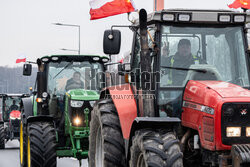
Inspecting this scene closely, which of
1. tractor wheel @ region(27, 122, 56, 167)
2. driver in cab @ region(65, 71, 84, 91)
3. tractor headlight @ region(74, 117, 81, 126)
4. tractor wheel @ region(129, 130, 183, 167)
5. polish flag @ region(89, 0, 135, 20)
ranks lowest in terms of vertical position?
tractor wheel @ region(27, 122, 56, 167)

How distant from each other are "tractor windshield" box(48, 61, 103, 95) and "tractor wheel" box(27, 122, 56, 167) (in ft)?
4.84

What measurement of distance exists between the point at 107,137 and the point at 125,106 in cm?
52

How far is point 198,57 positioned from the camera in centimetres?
604

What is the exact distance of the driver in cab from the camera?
35.8 ft

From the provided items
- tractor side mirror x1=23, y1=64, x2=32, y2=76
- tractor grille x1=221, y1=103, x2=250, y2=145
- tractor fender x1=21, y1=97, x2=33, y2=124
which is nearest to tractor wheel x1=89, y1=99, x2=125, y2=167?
tractor grille x1=221, y1=103, x2=250, y2=145

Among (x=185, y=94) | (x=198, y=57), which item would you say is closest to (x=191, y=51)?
(x=198, y=57)

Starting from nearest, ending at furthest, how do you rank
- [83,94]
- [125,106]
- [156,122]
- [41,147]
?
[156,122] → [125,106] → [41,147] → [83,94]

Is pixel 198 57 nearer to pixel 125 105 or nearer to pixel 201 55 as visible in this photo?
pixel 201 55

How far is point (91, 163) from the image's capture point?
25.9 ft

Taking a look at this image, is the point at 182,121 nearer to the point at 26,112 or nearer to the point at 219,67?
the point at 219,67

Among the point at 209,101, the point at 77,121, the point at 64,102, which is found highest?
the point at 209,101

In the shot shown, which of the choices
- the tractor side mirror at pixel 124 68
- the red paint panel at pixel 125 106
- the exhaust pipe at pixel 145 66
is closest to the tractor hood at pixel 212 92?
the exhaust pipe at pixel 145 66

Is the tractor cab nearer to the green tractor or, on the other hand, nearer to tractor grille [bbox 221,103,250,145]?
tractor grille [bbox 221,103,250,145]

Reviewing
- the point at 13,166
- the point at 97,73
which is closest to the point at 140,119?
the point at 97,73
